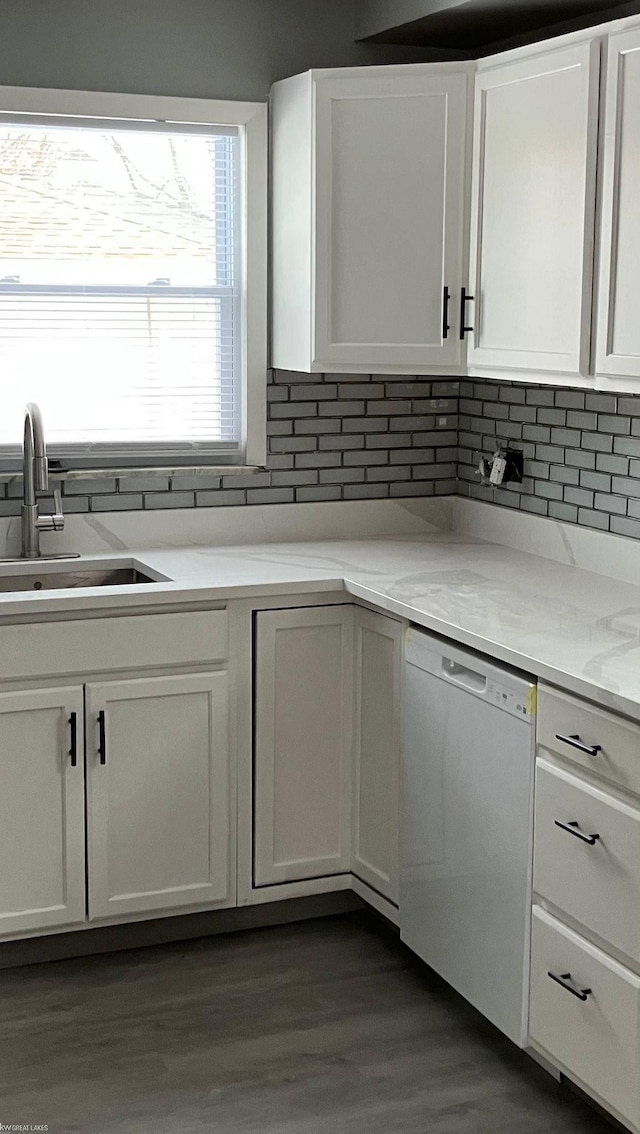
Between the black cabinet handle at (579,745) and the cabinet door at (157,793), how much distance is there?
1031 mm

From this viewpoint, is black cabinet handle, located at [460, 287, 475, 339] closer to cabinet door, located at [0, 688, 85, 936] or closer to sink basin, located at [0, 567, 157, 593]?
sink basin, located at [0, 567, 157, 593]

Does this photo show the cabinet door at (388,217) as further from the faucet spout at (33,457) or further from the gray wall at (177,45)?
the faucet spout at (33,457)

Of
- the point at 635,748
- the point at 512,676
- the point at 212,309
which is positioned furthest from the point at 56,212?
the point at 635,748

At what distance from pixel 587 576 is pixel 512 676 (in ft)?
2.74

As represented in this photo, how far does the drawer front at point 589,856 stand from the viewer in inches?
88.6

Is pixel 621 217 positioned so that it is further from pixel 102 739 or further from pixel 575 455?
pixel 102 739

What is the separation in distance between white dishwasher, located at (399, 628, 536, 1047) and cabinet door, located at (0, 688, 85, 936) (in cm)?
78

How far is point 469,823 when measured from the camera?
2.76 m

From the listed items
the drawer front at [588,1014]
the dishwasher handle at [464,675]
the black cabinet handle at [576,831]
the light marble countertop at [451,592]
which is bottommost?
the drawer front at [588,1014]

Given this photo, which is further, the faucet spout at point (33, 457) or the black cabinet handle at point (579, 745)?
the faucet spout at point (33, 457)

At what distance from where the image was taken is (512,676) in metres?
2.57

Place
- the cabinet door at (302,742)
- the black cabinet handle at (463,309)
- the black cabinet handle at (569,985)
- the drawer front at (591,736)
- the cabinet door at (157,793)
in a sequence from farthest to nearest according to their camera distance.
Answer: the black cabinet handle at (463,309) → the cabinet door at (302,742) → the cabinet door at (157,793) → the black cabinet handle at (569,985) → the drawer front at (591,736)

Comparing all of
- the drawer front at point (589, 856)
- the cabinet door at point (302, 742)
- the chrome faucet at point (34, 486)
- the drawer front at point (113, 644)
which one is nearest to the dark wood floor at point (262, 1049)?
the cabinet door at point (302, 742)

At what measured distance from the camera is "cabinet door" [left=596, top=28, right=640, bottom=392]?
2.65 meters
